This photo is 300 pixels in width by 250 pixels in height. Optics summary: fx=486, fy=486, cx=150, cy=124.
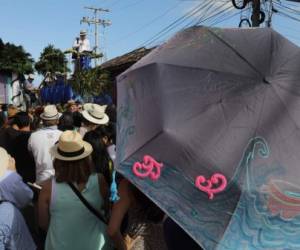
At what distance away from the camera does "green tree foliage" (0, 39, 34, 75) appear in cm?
3769

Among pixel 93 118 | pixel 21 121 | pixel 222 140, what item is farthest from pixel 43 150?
pixel 222 140

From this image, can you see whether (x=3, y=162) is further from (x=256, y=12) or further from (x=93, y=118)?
(x=256, y=12)

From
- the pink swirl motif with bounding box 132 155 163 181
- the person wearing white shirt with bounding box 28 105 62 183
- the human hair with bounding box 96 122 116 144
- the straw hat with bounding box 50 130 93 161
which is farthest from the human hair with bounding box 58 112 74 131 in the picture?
the pink swirl motif with bounding box 132 155 163 181

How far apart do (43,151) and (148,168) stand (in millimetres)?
2874

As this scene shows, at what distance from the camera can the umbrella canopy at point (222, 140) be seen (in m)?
2.00

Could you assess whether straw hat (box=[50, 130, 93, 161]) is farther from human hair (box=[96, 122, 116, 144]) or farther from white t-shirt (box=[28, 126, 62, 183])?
white t-shirt (box=[28, 126, 62, 183])

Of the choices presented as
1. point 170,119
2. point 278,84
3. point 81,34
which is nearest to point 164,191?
point 170,119

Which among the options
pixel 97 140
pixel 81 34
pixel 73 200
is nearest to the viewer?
pixel 73 200

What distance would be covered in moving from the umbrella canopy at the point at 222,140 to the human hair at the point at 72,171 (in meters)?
0.68

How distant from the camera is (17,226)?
8.66 ft

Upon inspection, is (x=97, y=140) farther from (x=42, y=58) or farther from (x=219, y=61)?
(x=42, y=58)

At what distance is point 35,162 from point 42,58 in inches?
1933

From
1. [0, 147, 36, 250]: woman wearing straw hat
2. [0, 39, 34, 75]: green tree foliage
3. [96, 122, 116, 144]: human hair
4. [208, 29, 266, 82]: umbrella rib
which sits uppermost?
[208, 29, 266, 82]: umbrella rib

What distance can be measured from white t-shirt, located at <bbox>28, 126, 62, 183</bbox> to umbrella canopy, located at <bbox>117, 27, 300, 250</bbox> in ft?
8.39
